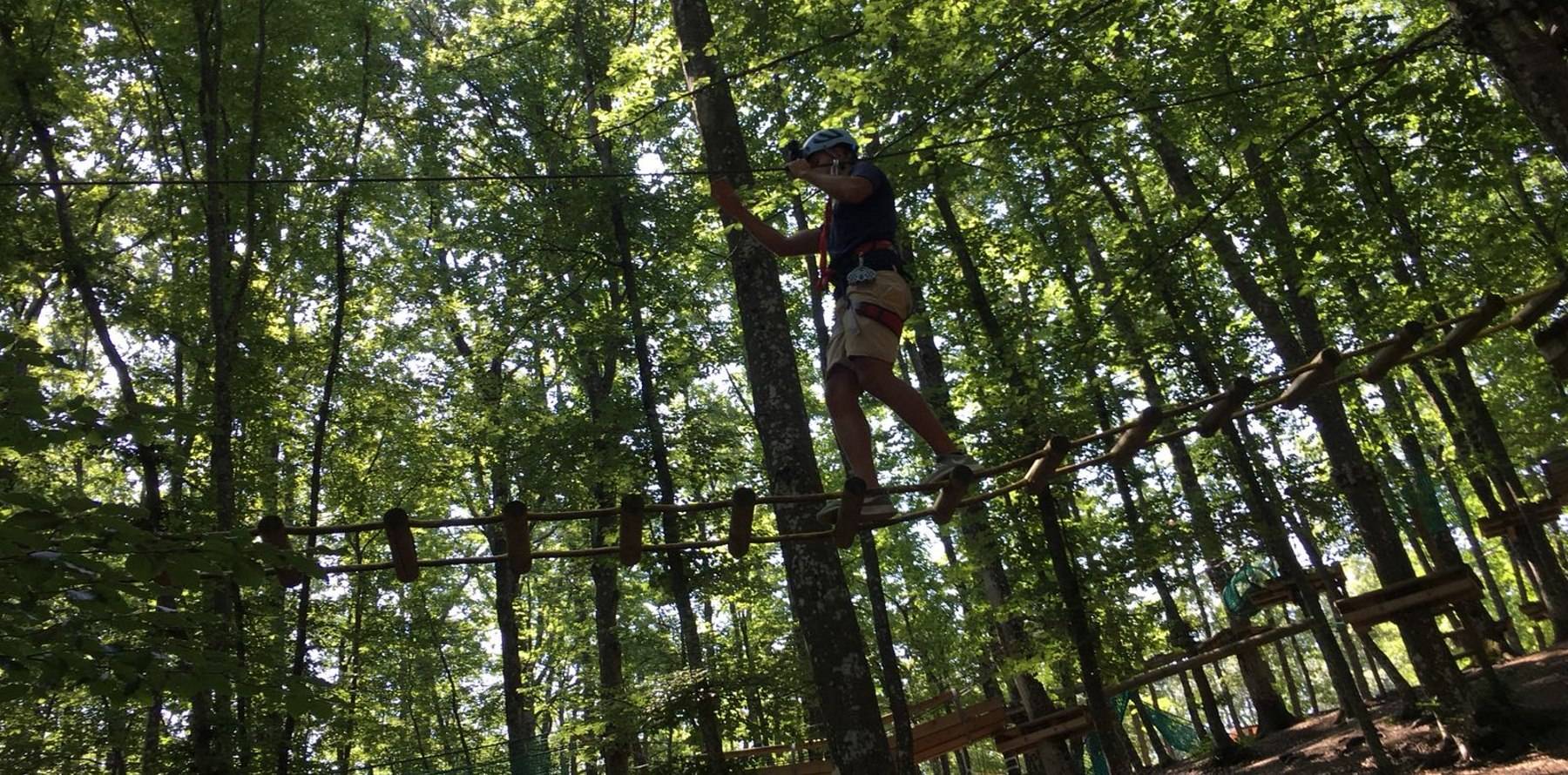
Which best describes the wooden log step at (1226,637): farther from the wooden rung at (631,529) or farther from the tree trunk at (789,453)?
the wooden rung at (631,529)

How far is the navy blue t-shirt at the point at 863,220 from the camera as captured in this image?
4.14 metres

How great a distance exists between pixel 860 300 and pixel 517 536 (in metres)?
1.72

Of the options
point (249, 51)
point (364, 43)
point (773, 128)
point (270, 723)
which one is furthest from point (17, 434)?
point (364, 43)

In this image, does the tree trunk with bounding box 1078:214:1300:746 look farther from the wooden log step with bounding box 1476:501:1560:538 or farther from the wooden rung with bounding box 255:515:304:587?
the wooden rung with bounding box 255:515:304:587

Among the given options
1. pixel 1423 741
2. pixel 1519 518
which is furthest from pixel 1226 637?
pixel 1519 518

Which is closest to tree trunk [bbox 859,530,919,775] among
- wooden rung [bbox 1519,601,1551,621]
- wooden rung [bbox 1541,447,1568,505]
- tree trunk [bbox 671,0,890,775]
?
tree trunk [bbox 671,0,890,775]

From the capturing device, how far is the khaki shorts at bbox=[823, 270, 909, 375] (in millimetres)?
3994

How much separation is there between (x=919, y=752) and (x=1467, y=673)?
24.4 ft

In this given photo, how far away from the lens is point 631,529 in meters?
3.71

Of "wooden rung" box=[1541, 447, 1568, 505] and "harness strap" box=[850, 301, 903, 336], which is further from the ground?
"harness strap" box=[850, 301, 903, 336]

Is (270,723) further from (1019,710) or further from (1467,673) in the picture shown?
(1467,673)

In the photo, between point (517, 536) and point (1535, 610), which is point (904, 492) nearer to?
point (517, 536)

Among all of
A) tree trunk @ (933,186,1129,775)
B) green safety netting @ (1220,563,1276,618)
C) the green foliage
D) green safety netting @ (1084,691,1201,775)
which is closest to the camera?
the green foliage

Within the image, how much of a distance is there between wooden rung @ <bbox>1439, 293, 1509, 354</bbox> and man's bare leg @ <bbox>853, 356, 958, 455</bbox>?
2.43 m
